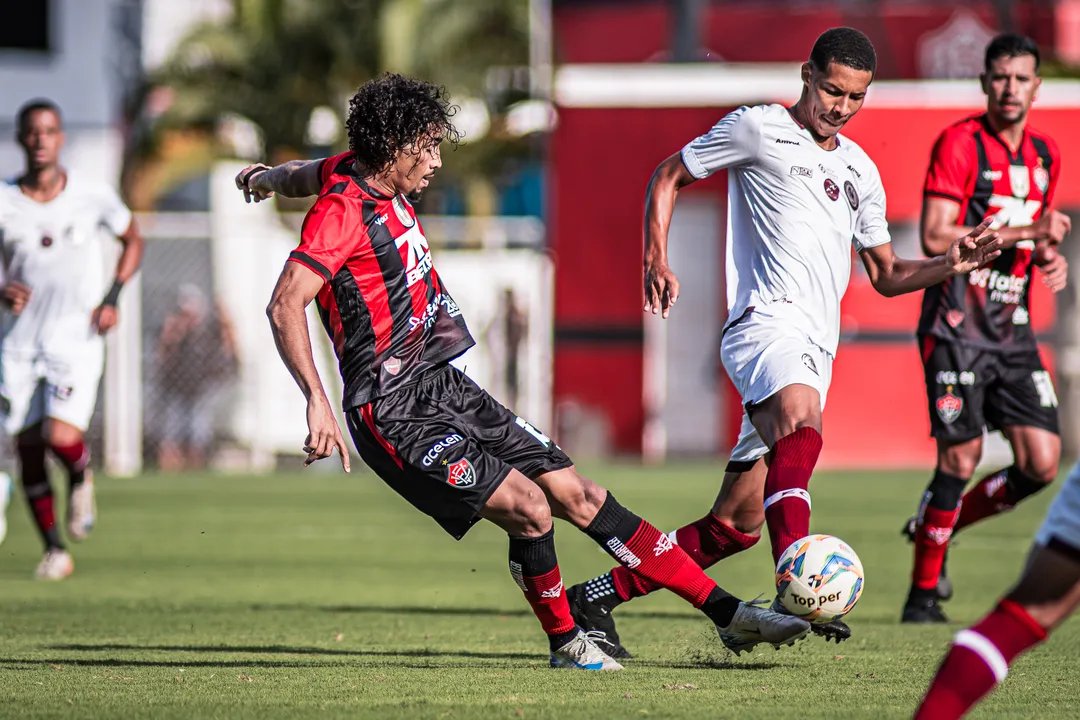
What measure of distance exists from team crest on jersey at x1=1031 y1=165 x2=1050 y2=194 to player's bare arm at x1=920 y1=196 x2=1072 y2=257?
0.38 meters

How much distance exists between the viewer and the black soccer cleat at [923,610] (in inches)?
311

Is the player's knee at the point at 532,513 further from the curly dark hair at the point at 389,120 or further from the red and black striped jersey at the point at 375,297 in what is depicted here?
the curly dark hair at the point at 389,120

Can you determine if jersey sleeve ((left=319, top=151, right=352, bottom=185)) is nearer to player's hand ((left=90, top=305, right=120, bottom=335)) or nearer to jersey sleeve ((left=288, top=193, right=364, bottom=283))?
jersey sleeve ((left=288, top=193, right=364, bottom=283))

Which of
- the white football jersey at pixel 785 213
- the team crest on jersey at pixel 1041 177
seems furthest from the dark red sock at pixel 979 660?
the team crest on jersey at pixel 1041 177

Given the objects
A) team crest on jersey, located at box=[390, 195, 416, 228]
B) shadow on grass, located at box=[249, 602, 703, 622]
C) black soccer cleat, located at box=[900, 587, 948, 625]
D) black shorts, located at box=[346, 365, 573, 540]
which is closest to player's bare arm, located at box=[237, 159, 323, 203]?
team crest on jersey, located at box=[390, 195, 416, 228]

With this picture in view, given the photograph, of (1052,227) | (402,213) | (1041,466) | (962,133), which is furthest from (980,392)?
(402,213)

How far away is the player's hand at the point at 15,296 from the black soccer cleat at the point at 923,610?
5476 mm

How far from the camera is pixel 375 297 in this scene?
20.0ft

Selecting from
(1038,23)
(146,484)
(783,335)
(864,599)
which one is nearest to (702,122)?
(1038,23)

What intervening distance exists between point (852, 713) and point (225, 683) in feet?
7.49

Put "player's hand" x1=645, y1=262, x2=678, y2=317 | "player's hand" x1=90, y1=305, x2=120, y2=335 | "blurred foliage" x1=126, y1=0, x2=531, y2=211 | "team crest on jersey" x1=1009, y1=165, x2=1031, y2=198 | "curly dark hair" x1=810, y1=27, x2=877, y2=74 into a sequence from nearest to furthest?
"player's hand" x1=645, y1=262, x2=678, y2=317, "curly dark hair" x1=810, y1=27, x2=877, y2=74, "team crest on jersey" x1=1009, y1=165, x2=1031, y2=198, "player's hand" x1=90, y1=305, x2=120, y2=335, "blurred foliage" x1=126, y1=0, x2=531, y2=211

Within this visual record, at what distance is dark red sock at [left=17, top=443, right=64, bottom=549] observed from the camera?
10.3 meters

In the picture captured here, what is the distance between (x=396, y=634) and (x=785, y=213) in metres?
2.70

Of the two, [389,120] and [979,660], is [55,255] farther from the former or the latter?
[979,660]
